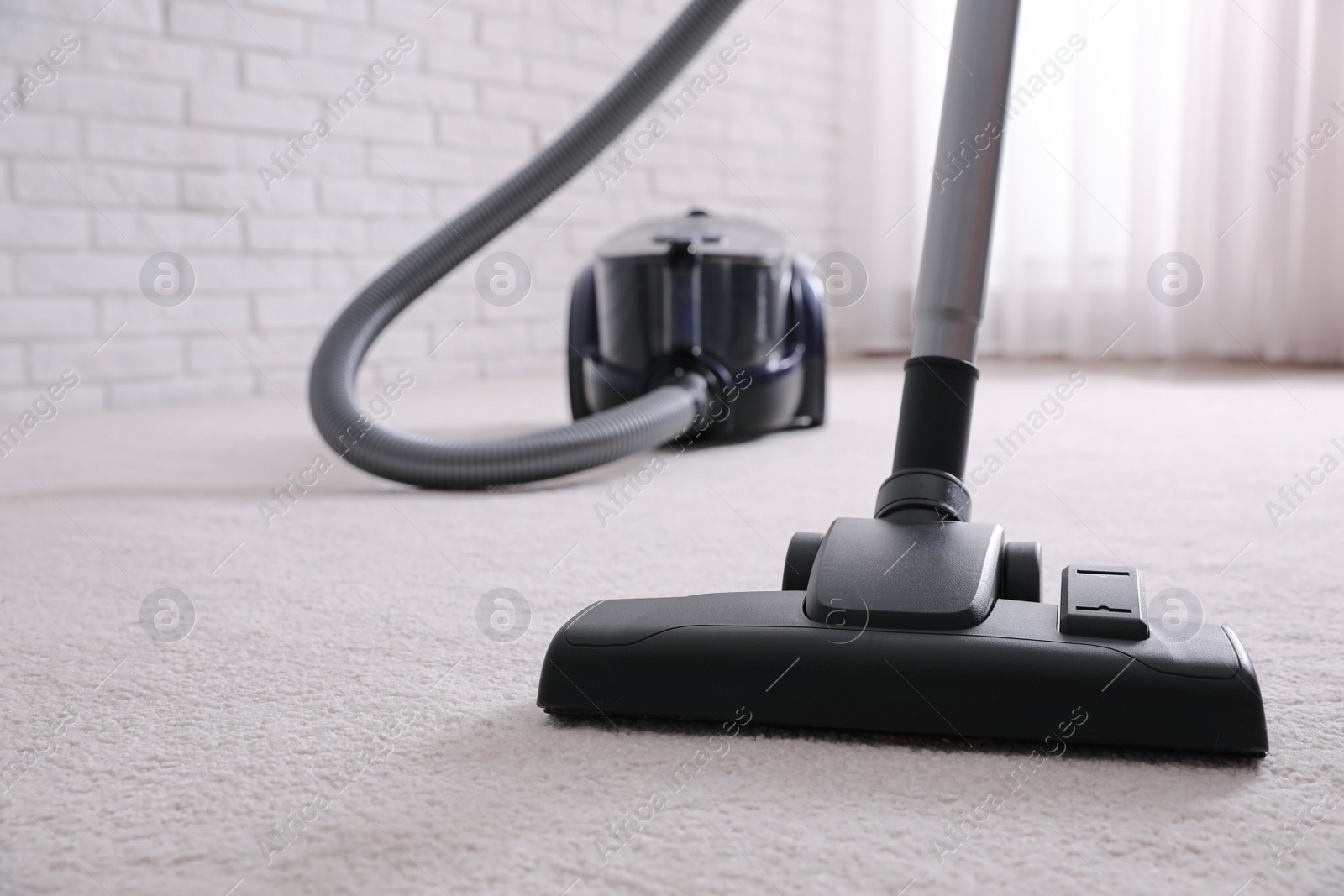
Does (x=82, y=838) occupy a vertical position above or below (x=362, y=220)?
below

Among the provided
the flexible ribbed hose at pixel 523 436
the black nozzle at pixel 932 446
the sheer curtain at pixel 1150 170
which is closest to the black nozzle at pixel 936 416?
the black nozzle at pixel 932 446

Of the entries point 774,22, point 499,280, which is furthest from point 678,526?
point 774,22

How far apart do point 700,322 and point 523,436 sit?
37cm

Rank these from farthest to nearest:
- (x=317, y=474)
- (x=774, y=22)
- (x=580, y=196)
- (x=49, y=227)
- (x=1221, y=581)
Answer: (x=774, y=22)
(x=580, y=196)
(x=49, y=227)
(x=317, y=474)
(x=1221, y=581)

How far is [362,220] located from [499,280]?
0.39 meters

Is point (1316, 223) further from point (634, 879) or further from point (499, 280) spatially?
point (634, 879)

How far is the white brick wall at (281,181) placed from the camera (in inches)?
82.0

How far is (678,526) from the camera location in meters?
1.04

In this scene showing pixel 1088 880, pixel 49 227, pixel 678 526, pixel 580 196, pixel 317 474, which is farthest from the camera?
pixel 580 196

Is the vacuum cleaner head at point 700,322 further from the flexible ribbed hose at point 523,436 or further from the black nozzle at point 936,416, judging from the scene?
the black nozzle at point 936,416

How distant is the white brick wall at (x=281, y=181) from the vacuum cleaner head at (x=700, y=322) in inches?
39.9

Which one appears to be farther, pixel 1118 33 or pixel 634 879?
pixel 1118 33

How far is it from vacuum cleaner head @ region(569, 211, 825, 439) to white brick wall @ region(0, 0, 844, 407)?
1.01 metres

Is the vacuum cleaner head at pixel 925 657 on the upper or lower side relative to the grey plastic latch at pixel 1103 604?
lower
